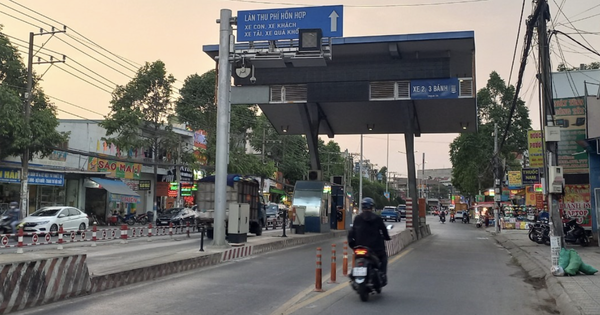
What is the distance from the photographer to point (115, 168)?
4112cm

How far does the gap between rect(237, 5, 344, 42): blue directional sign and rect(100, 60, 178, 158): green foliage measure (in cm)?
2067

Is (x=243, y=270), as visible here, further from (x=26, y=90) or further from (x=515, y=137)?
(x=515, y=137)

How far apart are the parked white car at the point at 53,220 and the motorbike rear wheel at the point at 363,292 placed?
63.3 feet

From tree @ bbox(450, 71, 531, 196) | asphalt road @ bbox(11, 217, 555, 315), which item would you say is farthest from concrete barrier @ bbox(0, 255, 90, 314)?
tree @ bbox(450, 71, 531, 196)

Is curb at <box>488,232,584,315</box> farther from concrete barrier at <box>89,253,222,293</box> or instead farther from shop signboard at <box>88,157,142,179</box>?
shop signboard at <box>88,157,142,179</box>

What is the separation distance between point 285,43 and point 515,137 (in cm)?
4103

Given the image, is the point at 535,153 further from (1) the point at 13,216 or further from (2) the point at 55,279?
(1) the point at 13,216

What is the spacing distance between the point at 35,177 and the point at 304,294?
90.0ft

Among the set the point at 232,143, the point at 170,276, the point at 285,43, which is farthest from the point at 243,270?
the point at 232,143

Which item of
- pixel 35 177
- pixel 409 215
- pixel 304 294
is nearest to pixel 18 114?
pixel 35 177

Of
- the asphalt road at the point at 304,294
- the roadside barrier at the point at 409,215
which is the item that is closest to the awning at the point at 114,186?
the roadside barrier at the point at 409,215

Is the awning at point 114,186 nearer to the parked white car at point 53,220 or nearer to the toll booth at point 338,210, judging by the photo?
the parked white car at point 53,220

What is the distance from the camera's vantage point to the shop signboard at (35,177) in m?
29.8

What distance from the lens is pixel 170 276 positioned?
11.9 meters
